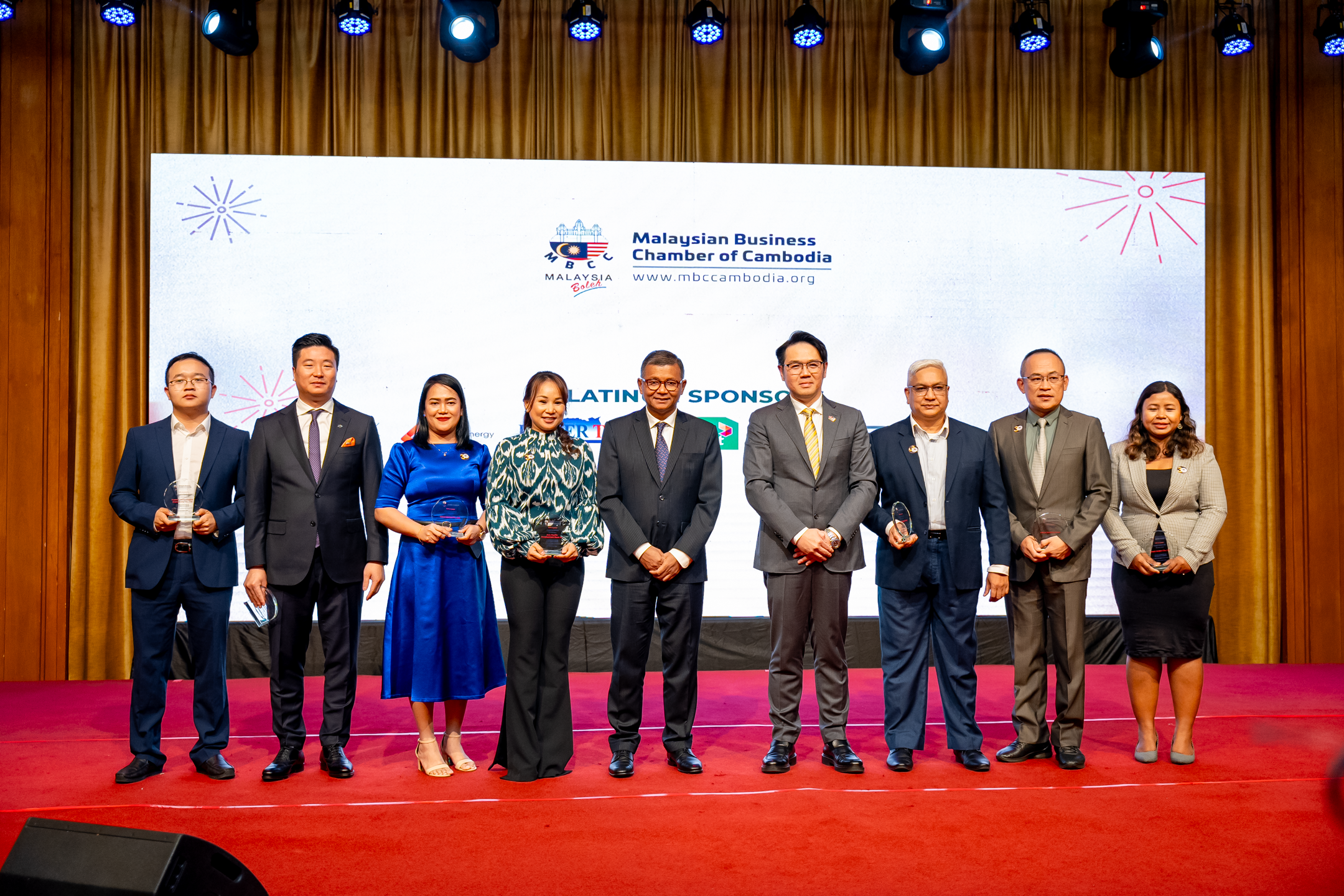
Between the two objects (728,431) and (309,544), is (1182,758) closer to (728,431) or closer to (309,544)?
(728,431)

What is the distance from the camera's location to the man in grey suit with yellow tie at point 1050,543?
3.56 m

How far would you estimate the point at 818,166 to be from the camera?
18.5 ft

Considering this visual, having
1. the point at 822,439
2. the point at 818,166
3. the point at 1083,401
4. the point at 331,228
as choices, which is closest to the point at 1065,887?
the point at 822,439

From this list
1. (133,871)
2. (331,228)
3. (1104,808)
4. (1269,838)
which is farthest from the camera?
(331,228)

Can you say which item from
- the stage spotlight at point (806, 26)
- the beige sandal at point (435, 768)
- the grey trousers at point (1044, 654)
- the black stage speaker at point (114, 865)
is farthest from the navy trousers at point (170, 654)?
the stage spotlight at point (806, 26)

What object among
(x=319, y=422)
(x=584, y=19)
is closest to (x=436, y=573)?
(x=319, y=422)

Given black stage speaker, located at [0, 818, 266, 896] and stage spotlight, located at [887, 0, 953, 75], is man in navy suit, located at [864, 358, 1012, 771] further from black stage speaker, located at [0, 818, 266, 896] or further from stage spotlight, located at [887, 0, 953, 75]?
stage spotlight, located at [887, 0, 953, 75]

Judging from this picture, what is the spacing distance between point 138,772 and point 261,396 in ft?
8.36

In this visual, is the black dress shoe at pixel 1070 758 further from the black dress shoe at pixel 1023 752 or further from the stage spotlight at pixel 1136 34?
the stage spotlight at pixel 1136 34

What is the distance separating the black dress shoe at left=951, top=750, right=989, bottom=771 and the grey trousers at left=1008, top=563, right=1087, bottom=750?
0.25 m

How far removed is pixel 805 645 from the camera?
348 cm

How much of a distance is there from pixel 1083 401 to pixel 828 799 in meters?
3.57

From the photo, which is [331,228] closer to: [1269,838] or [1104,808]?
[1104,808]

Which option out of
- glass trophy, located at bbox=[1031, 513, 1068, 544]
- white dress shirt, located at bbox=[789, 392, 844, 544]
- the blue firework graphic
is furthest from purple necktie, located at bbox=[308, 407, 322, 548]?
glass trophy, located at bbox=[1031, 513, 1068, 544]
